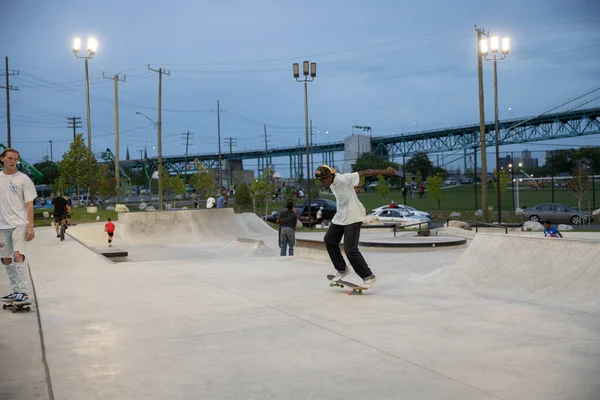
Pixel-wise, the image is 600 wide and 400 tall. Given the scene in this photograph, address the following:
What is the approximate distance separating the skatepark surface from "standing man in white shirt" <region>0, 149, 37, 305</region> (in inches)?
26.1

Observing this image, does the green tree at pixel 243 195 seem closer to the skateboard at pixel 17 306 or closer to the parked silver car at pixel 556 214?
the parked silver car at pixel 556 214

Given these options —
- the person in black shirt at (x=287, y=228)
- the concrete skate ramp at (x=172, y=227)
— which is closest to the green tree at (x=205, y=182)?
the concrete skate ramp at (x=172, y=227)

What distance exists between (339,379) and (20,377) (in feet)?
7.01

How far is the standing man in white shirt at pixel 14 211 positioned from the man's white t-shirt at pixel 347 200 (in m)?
3.41

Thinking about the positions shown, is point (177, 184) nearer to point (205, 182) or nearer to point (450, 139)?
point (205, 182)

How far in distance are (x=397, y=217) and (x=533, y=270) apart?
1020 inches

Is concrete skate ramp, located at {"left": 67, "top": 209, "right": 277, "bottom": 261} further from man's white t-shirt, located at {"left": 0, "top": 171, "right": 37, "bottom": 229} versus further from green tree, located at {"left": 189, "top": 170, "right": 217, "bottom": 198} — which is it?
green tree, located at {"left": 189, "top": 170, "right": 217, "bottom": 198}

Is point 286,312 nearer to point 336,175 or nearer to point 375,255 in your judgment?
point 336,175

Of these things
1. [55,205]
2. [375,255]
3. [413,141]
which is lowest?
[375,255]

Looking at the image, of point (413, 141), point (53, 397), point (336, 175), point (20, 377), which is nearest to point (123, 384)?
point (53, 397)

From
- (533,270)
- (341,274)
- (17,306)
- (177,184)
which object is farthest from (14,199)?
(177,184)

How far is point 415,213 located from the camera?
3572cm

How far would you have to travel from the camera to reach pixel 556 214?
1336 inches

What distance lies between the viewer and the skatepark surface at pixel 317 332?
13.3 ft
